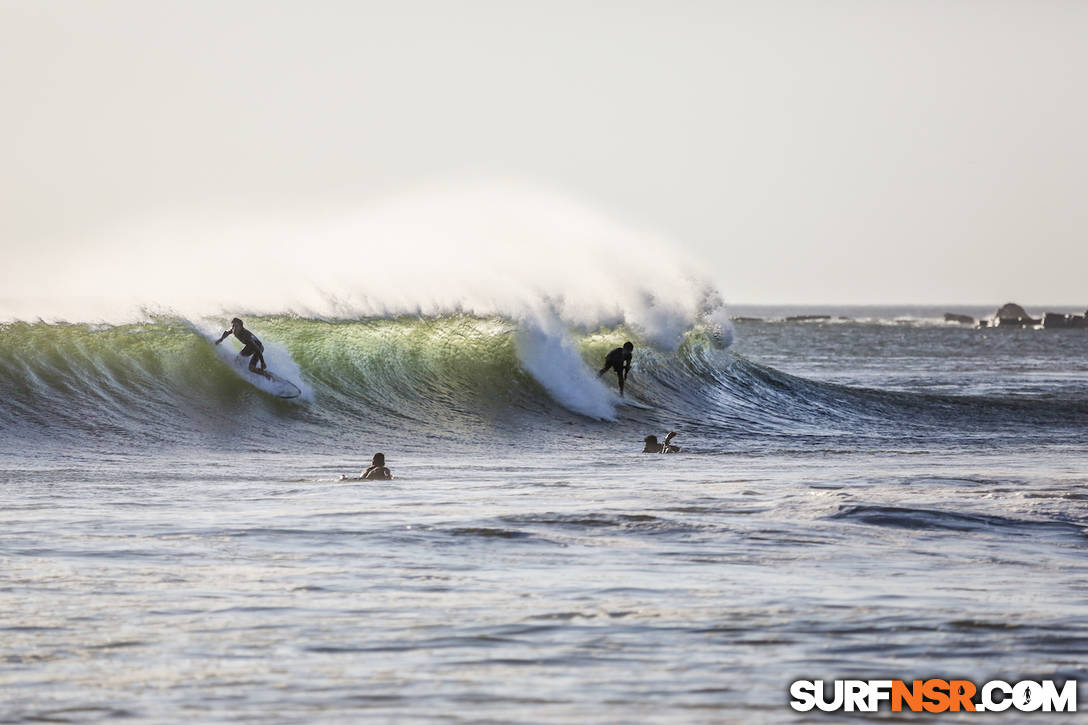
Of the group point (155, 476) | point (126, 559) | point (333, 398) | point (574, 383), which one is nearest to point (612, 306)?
point (574, 383)

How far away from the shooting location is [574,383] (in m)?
22.6

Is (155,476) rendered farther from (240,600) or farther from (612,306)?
(612,306)

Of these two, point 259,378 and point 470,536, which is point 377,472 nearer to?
point 470,536

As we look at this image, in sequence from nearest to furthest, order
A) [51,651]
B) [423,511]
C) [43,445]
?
[51,651], [423,511], [43,445]

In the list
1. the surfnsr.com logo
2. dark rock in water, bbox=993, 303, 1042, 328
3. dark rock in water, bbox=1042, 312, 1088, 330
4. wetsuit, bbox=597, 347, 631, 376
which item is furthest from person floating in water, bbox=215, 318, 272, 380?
dark rock in water, bbox=993, 303, 1042, 328

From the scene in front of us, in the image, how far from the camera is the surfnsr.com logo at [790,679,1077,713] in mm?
5797

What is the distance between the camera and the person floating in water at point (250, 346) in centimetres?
2048

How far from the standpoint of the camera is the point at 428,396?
2205 centimetres

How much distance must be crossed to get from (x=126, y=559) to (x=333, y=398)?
486 inches

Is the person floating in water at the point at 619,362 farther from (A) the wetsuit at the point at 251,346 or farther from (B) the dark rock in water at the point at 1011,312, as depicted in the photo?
(B) the dark rock in water at the point at 1011,312

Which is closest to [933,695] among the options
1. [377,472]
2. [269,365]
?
[377,472]

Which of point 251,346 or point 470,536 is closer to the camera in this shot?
point 470,536

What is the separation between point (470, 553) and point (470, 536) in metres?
0.63

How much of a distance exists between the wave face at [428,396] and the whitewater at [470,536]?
0.08 meters
